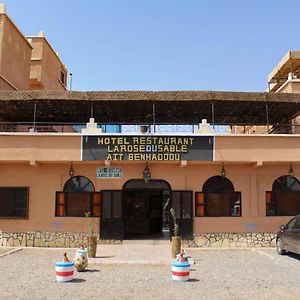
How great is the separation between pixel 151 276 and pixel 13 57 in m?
15.9

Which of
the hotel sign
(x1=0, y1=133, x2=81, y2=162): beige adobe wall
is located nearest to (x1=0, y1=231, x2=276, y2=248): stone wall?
(x1=0, y1=133, x2=81, y2=162): beige adobe wall

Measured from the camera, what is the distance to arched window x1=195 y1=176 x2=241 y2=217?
1717 centimetres

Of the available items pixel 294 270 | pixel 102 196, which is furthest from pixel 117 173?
pixel 294 270

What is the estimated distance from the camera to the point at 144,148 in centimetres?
1634

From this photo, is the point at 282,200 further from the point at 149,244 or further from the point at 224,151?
the point at 149,244

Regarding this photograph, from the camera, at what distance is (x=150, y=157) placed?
→ 16.3 metres

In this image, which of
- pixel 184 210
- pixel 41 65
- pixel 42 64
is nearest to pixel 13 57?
pixel 41 65

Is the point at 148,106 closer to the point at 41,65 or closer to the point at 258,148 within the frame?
the point at 258,148

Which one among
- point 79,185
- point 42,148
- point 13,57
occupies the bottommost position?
point 79,185

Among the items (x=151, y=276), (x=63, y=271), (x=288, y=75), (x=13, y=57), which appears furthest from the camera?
(x=288, y=75)

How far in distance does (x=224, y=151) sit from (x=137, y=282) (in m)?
7.80

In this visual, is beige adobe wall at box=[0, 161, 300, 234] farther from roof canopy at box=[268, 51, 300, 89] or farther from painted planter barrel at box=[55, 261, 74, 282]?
roof canopy at box=[268, 51, 300, 89]

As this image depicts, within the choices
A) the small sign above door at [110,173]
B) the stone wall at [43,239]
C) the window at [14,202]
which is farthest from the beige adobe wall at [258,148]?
the window at [14,202]

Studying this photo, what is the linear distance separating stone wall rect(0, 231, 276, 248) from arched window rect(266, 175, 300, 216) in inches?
54.6
